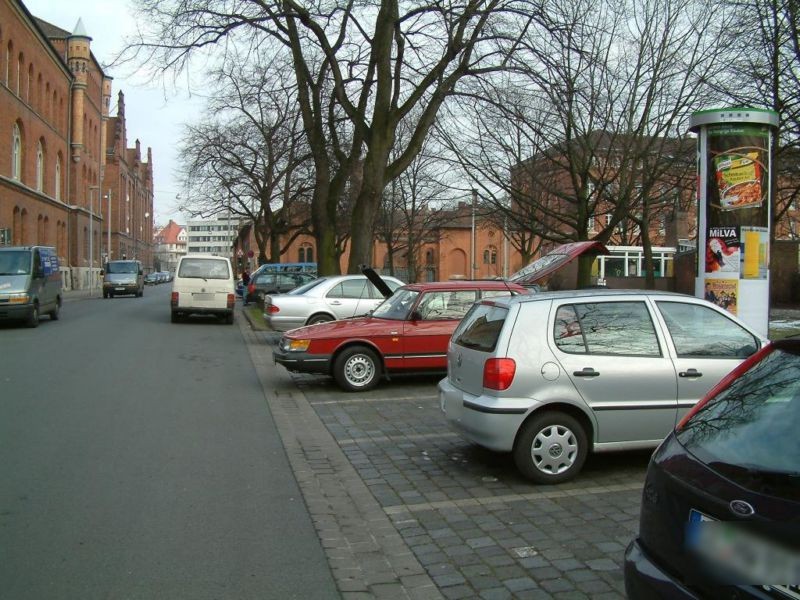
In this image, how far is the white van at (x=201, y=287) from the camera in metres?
22.2

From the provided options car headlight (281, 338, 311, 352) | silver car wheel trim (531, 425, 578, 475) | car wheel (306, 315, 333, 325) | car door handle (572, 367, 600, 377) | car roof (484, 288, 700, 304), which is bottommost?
silver car wheel trim (531, 425, 578, 475)

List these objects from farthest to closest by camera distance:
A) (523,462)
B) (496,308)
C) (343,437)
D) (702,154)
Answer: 1. (702,154)
2. (343,437)
3. (496,308)
4. (523,462)

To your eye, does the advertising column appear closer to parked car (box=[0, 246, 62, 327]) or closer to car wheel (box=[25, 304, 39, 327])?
parked car (box=[0, 246, 62, 327])

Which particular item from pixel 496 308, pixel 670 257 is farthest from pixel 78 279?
pixel 496 308

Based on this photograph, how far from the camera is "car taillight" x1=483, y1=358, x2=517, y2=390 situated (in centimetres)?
594

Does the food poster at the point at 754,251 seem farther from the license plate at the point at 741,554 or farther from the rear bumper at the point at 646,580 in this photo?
the license plate at the point at 741,554

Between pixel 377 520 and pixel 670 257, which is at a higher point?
pixel 670 257

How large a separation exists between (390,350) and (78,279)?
190 ft

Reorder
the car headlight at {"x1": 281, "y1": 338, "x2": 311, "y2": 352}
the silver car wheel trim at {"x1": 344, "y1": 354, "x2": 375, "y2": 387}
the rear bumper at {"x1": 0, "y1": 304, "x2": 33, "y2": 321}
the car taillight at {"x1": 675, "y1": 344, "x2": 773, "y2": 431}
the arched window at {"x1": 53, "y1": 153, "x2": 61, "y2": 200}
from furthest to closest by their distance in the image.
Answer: the arched window at {"x1": 53, "y1": 153, "x2": 61, "y2": 200} → the rear bumper at {"x1": 0, "y1": 304, "x2": 33, "y2": 321} → the silver car wheel trim at {"x1": 344, "y1": 354, "x2": 375, "y2": 387} → the car headlight at {"x1": 281, "y1": 338, "x2": 311, "y2": 352} → the car taillight at {"x1": 675, "y1": 344, "x2": 773, "y2": 431}

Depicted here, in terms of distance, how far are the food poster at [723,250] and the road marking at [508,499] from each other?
6.63 metres

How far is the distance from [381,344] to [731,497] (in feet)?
27.5

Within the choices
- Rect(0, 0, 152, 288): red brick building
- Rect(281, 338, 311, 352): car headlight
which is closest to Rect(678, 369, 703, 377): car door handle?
Rect(281, 338, 311, 352): car headlight

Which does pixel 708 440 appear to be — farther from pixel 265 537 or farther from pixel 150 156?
pixel 150 156

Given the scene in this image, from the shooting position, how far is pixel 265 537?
483cm
